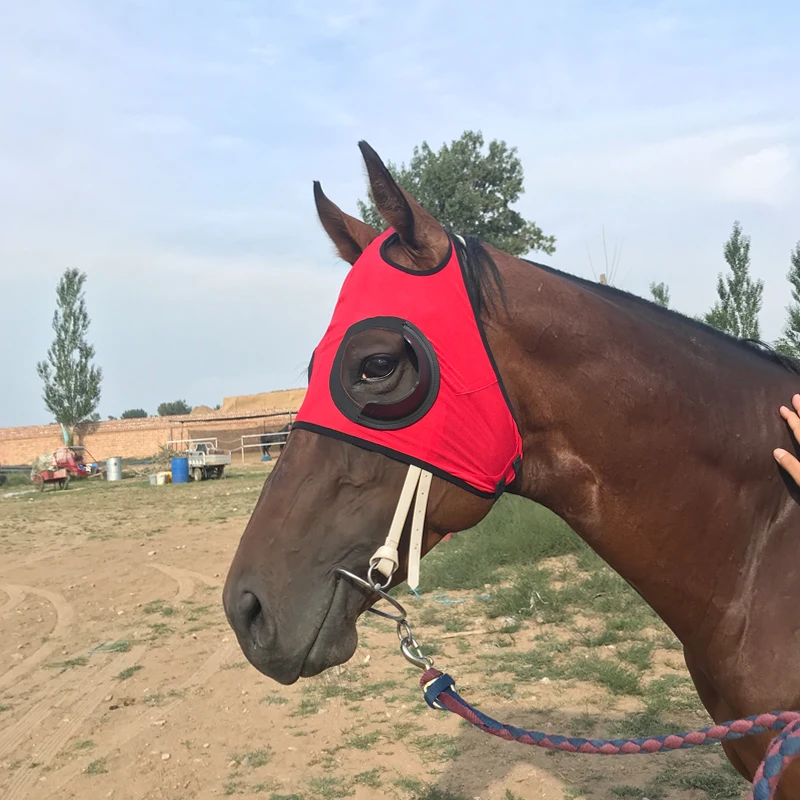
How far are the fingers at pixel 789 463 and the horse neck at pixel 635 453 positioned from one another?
0.17 feet

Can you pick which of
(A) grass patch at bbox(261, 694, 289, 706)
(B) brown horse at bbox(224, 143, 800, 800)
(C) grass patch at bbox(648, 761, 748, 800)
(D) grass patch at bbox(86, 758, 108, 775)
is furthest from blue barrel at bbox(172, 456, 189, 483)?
(B) brown horse at bbox(224, 143, 800, 800)

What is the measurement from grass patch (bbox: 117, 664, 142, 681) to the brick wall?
32.0 metres

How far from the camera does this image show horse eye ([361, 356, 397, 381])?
160 centimetres

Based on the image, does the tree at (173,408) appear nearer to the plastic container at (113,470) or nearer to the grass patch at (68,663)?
the plastic container at (113,470)

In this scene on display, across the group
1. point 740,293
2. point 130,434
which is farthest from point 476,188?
point 130,434

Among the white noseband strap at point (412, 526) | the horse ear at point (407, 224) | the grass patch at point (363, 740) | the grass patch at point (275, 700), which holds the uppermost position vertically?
the horse ear at point (407, 224)

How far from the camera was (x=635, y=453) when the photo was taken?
173 cm

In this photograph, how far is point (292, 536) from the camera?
154 centimetres

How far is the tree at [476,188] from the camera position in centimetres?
2191

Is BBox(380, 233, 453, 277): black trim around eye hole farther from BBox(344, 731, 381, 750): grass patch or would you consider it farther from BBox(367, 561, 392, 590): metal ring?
BBox(344, 731, 381, 750): grass patch

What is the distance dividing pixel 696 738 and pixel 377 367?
1.12 m

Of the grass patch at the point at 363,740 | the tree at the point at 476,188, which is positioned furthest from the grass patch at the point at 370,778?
the tree at the point at 476,188

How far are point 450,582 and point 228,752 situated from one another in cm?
379

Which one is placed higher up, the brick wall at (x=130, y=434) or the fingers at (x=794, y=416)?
the fingers at (x=794, y=416)
